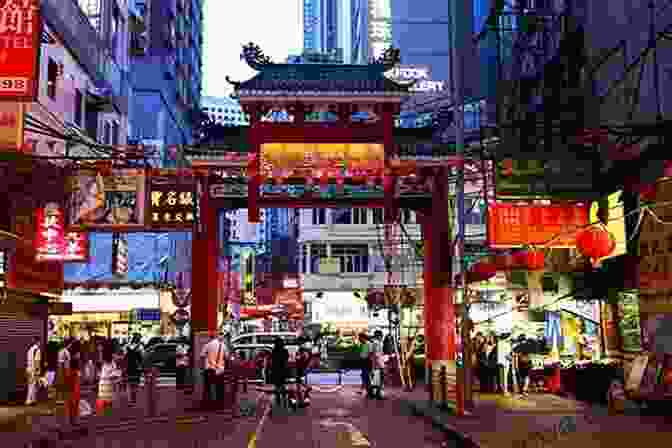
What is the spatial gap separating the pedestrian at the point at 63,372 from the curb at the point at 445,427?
8.39 metres

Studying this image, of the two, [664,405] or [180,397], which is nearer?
[664,405]

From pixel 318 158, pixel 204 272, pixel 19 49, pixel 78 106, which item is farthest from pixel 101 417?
pixel 78 106

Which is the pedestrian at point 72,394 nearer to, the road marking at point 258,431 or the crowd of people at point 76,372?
the crowd of people at point 76,372

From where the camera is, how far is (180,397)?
84.3 feet

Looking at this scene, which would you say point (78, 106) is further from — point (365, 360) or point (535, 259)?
point (535, 259)

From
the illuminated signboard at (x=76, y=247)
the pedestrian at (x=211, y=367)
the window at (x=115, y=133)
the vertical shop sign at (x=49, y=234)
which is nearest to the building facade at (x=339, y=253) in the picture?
the window at (x=115, y=133)

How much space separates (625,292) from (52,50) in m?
20.7

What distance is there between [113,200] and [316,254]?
40.4m

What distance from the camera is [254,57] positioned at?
2441 cm

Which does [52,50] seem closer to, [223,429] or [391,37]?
[223,429]

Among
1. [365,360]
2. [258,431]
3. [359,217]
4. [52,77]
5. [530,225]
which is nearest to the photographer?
[258,431]

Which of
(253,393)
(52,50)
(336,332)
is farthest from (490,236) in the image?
(336,332)

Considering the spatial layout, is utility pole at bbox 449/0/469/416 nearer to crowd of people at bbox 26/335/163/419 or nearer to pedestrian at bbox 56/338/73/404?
crowd of people at bbox 26/335/163/419

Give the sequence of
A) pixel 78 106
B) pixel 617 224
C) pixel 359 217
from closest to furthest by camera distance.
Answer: pixel 617 224
pixel 78 106
pixel 359 217
